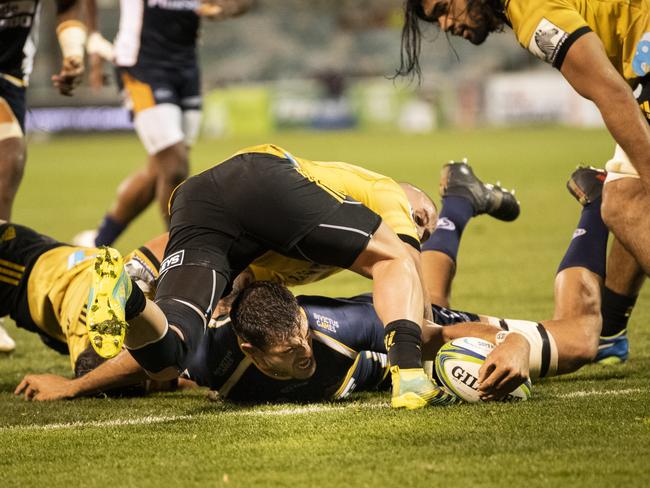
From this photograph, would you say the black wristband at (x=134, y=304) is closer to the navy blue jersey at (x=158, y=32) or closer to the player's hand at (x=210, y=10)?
the player's hand at (x=210, y=10)

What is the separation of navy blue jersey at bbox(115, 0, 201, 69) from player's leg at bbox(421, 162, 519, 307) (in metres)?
3.90

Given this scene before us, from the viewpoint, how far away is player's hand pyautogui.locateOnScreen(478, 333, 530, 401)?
4402 mm

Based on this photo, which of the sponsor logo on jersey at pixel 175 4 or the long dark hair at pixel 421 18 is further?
the sponsor logo on jersey at pixel 175 4

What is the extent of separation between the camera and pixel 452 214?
6254mm

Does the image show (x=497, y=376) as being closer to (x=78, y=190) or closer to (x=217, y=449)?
(x=217, y=449)

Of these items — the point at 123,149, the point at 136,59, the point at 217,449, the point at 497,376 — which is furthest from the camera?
the point at 123,149

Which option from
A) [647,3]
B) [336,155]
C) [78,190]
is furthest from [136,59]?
[336,155]

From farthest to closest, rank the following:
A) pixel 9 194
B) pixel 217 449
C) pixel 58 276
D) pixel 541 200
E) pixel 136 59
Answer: pixel 541 200
pixel 136 59
pixel 9 194
pixel 58 276
pixel 217 449

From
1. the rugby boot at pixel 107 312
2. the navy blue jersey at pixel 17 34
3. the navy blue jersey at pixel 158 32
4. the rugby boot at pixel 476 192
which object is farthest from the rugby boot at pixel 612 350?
the navy blue jersey at pixel 158 32

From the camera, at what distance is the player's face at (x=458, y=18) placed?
4605mm

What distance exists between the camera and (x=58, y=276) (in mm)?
5430

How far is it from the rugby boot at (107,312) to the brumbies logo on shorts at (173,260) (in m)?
0.68

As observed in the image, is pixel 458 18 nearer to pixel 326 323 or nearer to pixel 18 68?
pixel 326 323

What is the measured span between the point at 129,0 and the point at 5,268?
16.4 ft
